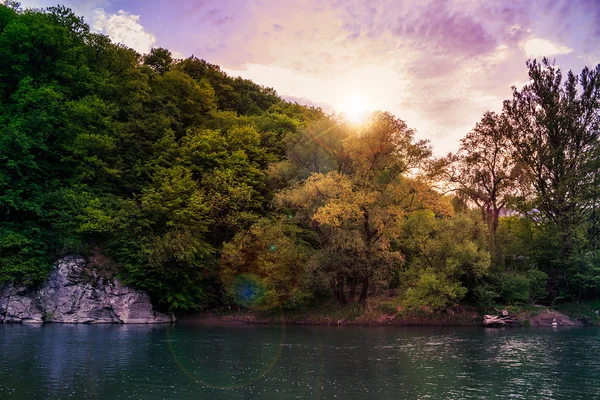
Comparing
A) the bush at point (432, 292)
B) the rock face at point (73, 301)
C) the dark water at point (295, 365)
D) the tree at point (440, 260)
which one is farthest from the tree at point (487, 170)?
the rock face at point (73, 301)

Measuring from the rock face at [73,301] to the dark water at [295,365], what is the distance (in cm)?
709

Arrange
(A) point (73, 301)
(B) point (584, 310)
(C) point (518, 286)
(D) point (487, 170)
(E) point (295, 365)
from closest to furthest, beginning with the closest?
(E) point (295, 365)
(A) point (73, 301)
(C) point (518, 286)
(B) point (584, 310)
(D) point (487, 170)

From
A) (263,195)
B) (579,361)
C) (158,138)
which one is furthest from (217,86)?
(579,361)

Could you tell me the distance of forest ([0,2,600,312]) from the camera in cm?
4469

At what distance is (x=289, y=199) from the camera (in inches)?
1773

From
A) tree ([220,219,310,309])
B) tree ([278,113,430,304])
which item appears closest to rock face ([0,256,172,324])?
tree ([220,219,310,309])

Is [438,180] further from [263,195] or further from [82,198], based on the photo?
[82,198]

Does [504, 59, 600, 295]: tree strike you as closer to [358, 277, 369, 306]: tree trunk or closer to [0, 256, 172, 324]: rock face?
[358, 277, 369, 306]: tree trunk

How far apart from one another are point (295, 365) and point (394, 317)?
24399 millimetres

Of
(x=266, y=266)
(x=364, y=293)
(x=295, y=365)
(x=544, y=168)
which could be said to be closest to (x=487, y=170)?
(x=544, y=168)

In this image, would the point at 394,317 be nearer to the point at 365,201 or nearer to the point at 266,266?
the point at 365,201

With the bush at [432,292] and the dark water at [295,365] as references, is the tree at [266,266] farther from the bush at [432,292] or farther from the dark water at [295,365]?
the bush at [432,292]

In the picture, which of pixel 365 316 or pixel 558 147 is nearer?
pixel 365 316

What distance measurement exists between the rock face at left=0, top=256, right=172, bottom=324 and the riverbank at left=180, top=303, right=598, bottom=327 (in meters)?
6.36
